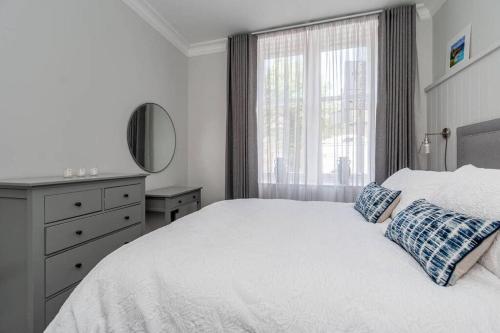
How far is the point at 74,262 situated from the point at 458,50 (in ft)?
11.4

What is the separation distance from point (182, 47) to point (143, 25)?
760 millimetres

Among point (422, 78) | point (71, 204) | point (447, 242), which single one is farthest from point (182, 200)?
point (422, 78)

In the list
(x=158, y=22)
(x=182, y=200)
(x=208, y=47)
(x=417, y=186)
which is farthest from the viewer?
(x=208, y=47)

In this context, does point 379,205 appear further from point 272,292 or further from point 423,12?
point 423,12

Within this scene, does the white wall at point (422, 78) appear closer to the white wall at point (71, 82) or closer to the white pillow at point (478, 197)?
the white pillow at point (478, 197)

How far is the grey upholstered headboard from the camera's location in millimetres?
1509

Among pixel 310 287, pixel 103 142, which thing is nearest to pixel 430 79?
pixel 310 287

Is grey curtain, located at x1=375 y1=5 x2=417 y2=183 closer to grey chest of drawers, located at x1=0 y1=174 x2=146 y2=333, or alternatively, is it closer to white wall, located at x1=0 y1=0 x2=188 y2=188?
white wall, located at x1=0 y1=0 x2=188 y2=188

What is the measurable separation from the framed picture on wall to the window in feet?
2.14

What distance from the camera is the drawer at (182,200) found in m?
2.46

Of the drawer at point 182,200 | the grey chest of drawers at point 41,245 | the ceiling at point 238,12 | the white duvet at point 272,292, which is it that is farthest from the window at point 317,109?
the grey chest of drawers at point 41,245

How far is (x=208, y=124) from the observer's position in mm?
3475

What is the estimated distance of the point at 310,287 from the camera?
2.53 feet

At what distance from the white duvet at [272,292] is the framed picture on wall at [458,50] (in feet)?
6.56
